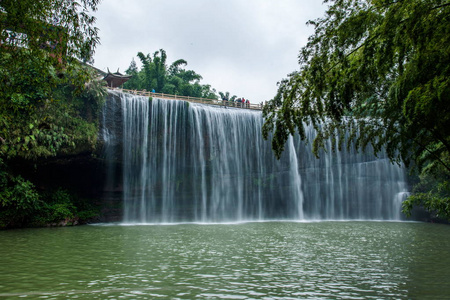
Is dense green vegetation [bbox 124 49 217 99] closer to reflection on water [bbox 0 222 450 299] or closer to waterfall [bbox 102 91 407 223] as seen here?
waterfall [bbox 102 91 407 223]

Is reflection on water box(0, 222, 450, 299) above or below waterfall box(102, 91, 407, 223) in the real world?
below

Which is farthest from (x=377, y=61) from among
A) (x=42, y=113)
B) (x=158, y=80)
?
(x=158, y=80)

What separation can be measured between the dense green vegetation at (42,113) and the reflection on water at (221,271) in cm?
323

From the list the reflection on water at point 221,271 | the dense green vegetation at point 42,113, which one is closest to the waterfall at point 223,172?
the dense green vegetation at point 42,113

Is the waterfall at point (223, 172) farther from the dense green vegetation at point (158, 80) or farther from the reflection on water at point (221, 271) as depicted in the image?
the dense green vegetation at point (158, 80)

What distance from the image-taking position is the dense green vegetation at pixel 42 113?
658 centimetres

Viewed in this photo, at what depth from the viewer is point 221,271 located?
6.87 meters

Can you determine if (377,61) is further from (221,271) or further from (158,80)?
(158,80)

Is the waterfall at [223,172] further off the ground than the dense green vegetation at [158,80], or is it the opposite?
the dense green vegetation at [158,80]

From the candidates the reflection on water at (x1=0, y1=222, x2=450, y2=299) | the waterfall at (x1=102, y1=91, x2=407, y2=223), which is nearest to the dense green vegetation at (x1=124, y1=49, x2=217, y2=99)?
the waterfall at (x1=102, y1=91, x2=407, y2=223)

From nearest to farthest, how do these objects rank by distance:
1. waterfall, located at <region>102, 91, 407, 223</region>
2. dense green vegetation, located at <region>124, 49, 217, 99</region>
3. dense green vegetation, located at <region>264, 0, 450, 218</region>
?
dense green vegetation, located at <region>264, 0, 450, 218</region> → waterfall, located at <region>102, 91, 407, 223</region> → dense green vegetation, located at <region>124, 49, 217, 99</region>

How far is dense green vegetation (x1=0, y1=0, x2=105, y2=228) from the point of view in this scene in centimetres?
658

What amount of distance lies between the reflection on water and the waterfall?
38.4ft

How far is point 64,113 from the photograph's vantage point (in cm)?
1822
